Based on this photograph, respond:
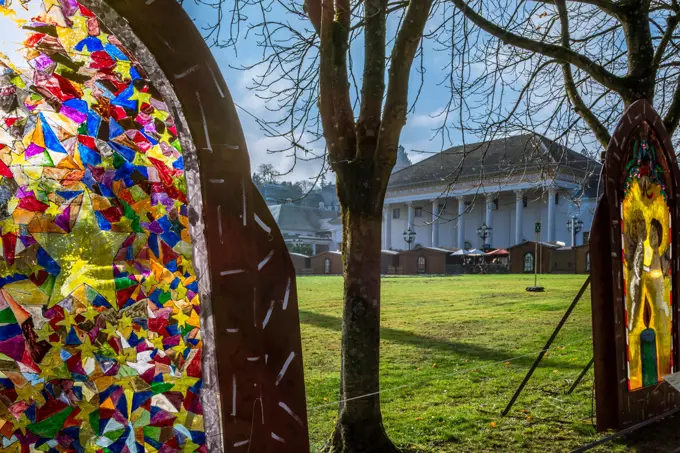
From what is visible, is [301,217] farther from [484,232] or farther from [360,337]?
[360,337]

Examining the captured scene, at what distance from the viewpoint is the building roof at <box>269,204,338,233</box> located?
66688mm

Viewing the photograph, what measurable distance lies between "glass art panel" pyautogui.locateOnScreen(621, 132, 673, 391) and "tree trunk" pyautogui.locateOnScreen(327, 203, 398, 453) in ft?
6.53

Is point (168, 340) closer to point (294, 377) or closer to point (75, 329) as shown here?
point (75, 329)

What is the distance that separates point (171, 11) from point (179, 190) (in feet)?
1.81

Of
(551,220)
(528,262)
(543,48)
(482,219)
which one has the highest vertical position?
(482,219)

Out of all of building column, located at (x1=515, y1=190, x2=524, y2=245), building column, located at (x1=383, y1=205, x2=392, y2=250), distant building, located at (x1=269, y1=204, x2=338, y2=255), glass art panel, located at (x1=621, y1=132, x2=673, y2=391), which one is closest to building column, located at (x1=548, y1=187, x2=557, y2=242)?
building column, located at (x1=515, y1=190, x2=524, y2=245)

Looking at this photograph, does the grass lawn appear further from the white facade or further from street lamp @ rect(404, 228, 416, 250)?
street lamp @ rect(404, 228, 416, 250)

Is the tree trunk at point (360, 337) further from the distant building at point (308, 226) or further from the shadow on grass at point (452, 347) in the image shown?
the distant building at point (308, 226)

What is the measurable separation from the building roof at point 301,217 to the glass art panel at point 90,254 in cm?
6299

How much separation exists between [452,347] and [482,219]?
53397 millimetres

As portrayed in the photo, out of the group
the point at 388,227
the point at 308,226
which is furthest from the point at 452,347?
the point at 308,226

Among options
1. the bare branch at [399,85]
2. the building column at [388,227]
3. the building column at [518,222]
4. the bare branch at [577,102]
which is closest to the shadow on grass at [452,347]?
the bare branch at [577,102]

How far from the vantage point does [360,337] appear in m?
4.09

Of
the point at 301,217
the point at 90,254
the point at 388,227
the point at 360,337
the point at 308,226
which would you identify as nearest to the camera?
the point at 90,254
